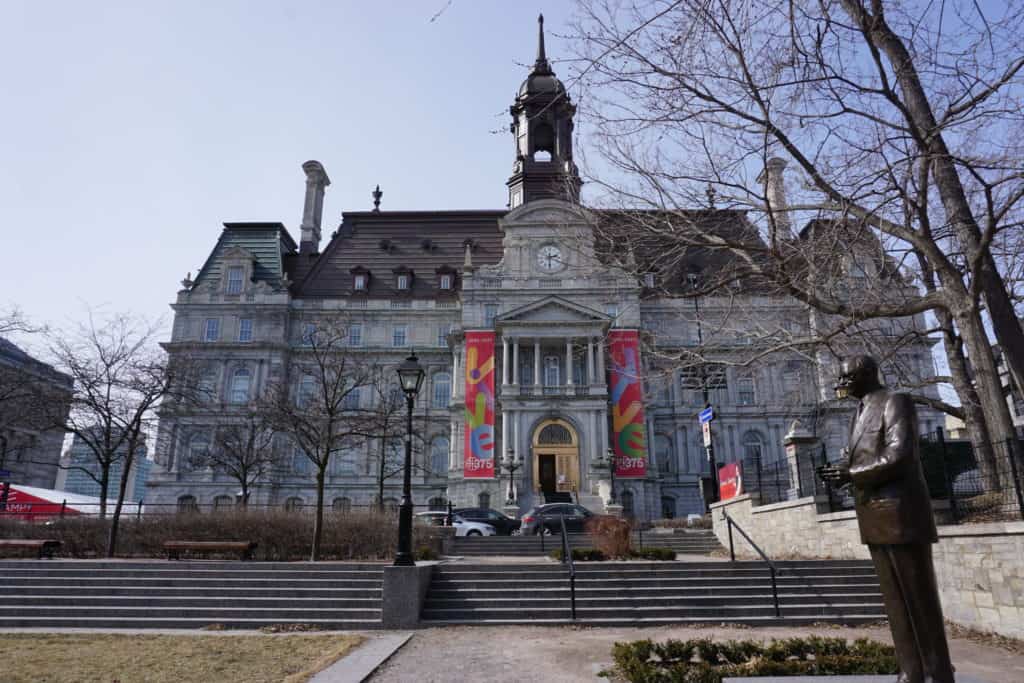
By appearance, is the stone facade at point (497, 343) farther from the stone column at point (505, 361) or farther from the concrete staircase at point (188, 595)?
the concrete staircase at point (188, 595)

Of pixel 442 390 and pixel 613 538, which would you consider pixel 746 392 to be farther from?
pixel 613 538

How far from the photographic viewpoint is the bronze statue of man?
4.53 m

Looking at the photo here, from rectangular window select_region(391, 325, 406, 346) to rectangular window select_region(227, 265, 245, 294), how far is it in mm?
12081

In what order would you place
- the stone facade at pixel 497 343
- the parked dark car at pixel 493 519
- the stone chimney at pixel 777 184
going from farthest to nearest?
the stone facade at pixel 497 343, the parked dark car at pixel 493 519, the stone chimney at pixel 777 184

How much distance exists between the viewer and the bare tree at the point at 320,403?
72.3 ft

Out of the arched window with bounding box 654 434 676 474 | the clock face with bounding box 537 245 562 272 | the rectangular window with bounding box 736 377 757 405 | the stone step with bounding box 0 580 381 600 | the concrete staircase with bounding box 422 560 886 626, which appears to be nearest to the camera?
the concrete staircase with bounding box 422 560 886 626

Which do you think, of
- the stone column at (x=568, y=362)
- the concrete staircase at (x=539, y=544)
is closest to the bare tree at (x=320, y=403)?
the concrete staircase at (x=539, y=544)

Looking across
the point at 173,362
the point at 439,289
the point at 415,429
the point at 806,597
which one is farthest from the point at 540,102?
the point at 806,597

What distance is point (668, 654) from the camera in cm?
764

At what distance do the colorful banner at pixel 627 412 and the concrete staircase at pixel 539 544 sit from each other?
15.2 meters

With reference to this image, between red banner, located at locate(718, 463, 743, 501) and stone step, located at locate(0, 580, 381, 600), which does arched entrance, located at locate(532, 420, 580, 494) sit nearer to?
red banner, located at locate(718, 463, 743, 501)

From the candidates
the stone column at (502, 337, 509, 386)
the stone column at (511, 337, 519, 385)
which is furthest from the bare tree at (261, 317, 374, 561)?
the stone column at (511, 337, 519, 385)

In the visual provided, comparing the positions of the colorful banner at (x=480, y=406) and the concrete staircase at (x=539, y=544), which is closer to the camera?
the concrete staircase at (x=539, y=544)

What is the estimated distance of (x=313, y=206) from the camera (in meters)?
55.6
